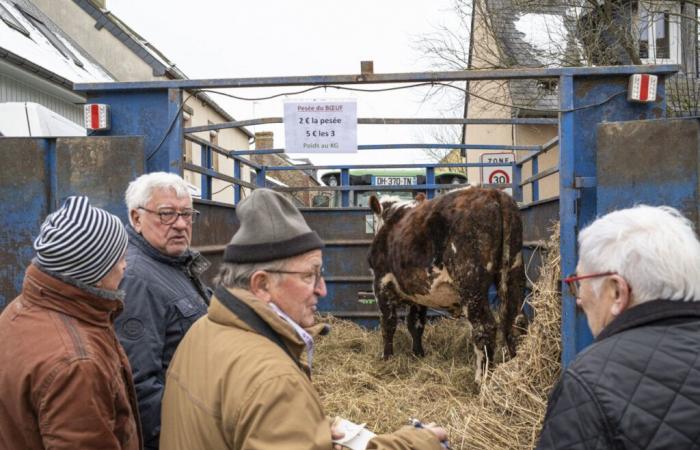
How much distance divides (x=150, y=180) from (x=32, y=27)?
55.2 ft

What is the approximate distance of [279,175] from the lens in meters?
33.6

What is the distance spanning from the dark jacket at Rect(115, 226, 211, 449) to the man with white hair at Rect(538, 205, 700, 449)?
164cm

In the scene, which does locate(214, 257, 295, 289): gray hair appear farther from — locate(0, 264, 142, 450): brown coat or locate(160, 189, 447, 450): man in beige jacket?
locate(0, 264, 142, 450): brown coat

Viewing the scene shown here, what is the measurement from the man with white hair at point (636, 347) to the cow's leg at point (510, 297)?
3.96 metres

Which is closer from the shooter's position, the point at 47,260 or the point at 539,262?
the point at 47,260

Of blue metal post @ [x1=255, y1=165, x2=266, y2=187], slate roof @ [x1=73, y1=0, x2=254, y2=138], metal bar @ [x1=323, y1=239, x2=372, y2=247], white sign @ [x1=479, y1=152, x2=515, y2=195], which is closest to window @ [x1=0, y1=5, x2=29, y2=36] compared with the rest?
slate roof @ [x1=73, y1=0, x2=254, y2=138]

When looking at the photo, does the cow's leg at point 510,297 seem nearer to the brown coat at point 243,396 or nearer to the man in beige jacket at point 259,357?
the man in beige jacket at point 259,357

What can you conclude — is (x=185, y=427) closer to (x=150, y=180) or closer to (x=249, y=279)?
(x=249, y=279)

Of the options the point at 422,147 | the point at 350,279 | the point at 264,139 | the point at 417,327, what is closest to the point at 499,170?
the point at 422,147

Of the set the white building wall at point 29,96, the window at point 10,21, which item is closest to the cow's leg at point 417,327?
the white building wall at point 29,96

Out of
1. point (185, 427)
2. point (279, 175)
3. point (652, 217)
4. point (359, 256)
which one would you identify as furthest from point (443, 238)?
point (279, 175)

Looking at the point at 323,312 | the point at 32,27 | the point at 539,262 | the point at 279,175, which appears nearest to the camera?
the point at 539,262

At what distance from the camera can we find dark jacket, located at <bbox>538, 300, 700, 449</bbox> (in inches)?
63.7

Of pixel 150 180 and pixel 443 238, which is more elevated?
pixel 150 180
